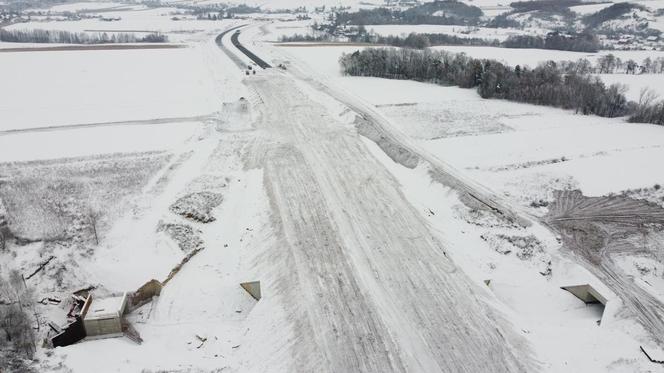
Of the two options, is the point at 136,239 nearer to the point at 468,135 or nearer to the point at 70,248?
the point at 70,248

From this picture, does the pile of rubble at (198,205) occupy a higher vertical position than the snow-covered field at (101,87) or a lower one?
lower

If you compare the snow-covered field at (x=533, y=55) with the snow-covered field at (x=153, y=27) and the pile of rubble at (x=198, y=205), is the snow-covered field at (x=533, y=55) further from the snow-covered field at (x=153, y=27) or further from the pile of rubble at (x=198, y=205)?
the pile of rubble at (x=198, y=205)

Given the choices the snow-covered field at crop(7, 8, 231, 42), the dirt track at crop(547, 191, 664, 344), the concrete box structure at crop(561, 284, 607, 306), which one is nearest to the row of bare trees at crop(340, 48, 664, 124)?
the dirt track at crop(547, 191, 664, 344)

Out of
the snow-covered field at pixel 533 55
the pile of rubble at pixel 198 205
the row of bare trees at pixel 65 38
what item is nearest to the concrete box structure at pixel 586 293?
the pile of rubble at pixel 198 205

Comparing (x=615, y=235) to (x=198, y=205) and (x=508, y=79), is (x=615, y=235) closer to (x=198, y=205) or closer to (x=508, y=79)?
(x=198, y=205)

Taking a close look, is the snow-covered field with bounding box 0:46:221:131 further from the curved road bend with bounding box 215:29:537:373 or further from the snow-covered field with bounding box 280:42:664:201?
the curved road bend with bounding box 215:29:537:373

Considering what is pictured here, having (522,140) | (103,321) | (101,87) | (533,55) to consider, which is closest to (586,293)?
(103,321)
